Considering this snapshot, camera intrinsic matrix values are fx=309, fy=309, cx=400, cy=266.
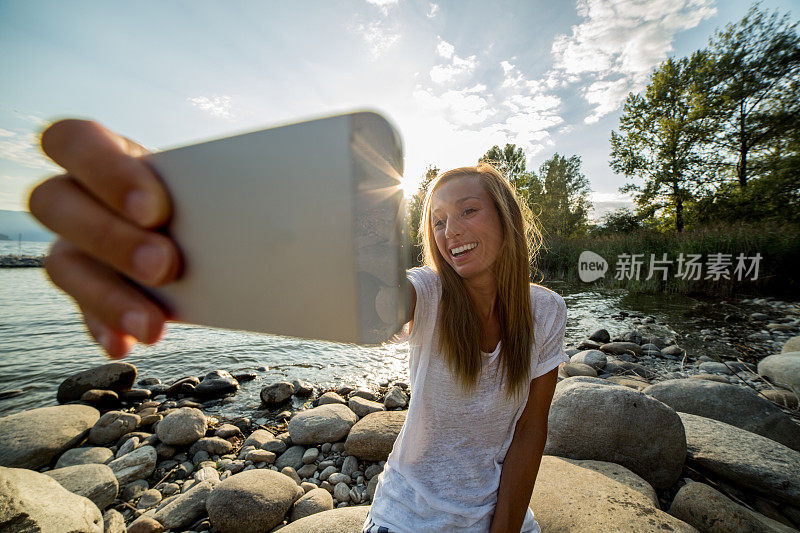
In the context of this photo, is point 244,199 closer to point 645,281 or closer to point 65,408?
point 65,408

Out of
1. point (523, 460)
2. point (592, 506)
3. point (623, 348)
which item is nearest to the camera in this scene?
point (523, 460)

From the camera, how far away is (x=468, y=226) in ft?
4.69

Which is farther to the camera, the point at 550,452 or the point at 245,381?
the point at 245,381

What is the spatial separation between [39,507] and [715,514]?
403 centimetres

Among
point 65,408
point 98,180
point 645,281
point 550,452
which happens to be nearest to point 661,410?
point 550,452

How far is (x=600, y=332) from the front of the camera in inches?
300

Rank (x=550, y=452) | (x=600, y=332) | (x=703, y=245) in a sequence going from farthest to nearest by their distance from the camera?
(x=703, y=245) → (x=600, y=332) → (x=550, y=452)

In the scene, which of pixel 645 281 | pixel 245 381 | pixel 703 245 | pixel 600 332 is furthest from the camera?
pixel 645 281

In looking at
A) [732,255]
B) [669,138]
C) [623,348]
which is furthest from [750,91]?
[623,348]

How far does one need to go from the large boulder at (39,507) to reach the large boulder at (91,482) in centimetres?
85

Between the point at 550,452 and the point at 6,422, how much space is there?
6010 millimetres

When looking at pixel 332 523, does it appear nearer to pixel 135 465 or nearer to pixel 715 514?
pixel 715 514

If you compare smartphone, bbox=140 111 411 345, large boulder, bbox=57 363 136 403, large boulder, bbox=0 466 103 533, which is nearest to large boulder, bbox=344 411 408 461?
large boulder, bbox=0 466 103 533

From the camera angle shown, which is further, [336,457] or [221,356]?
[221,356]
